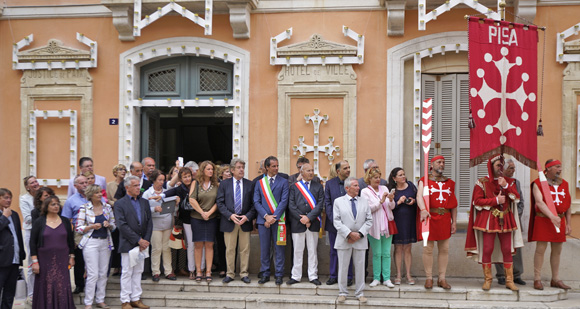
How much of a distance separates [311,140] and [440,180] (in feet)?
8.39

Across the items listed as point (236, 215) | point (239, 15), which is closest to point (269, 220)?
point (236, 215)

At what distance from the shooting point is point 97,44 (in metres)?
11.5

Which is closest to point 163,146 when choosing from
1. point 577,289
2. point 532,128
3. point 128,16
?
point 128,16

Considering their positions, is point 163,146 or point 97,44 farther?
point 163,146

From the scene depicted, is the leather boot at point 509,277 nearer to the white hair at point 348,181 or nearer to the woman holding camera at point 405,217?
the woman holding camera at point 405,217

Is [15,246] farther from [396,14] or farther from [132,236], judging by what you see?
[396,14]

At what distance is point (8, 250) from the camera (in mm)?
8336

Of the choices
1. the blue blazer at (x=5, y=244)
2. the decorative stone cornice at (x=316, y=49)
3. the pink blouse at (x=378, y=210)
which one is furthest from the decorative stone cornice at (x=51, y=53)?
the pink blouse at (x=378, y=210)

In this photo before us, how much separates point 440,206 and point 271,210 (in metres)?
2.50

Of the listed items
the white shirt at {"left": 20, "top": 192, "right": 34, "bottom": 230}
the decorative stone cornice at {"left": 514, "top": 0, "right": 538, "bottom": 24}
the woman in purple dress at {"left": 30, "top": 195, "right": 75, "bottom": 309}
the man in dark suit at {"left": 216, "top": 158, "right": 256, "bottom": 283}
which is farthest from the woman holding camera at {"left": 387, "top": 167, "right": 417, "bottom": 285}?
the white shirt at {"left": 20, "top": 192, "right": 34, "bottom": 230}

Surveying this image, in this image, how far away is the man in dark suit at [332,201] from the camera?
942 cm

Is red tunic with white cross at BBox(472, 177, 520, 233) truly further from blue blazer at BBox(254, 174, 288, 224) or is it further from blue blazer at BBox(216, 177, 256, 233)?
blue blazer at BBox(216, 177, 256, 233)

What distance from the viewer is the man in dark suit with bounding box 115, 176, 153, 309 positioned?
28.9 ft

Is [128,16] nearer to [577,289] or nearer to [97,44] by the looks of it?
[97,44]
